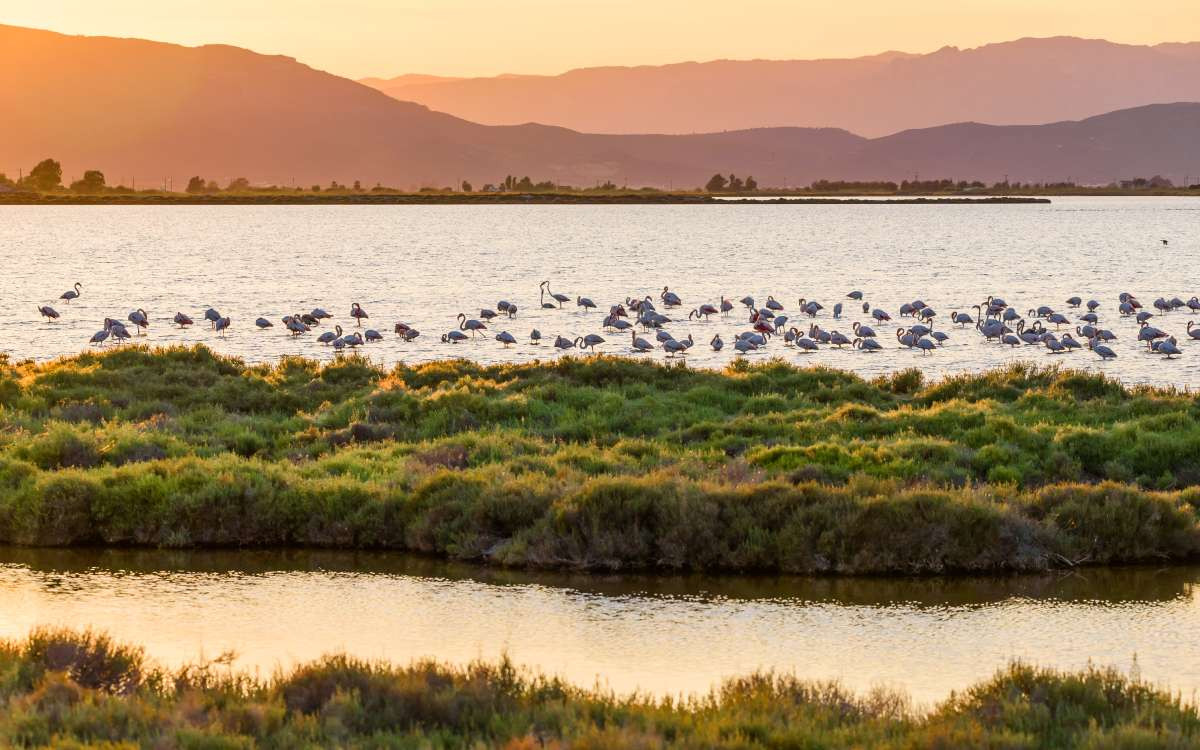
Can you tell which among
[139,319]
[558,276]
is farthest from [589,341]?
[558,276]

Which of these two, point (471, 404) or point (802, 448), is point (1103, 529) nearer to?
point (802, 448)

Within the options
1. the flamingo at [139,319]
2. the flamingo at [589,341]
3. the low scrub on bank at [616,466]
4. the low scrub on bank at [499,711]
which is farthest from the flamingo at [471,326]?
the low scrub on bank at [499,711]

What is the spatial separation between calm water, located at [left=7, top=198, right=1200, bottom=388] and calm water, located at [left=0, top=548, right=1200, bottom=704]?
20768 mm

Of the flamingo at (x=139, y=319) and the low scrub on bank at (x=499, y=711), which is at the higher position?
the low scrub on bank at (x=499, y=711)

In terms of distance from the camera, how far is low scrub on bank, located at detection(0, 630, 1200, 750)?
10.0m

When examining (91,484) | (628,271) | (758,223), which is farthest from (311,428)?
(758,223)

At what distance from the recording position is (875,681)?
13.1 meters

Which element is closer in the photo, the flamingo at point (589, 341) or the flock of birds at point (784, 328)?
the flock of birds at point (784, 328)

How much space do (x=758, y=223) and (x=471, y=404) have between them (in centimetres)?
15362

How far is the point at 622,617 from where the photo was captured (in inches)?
601

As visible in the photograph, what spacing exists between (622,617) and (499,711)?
4.34m

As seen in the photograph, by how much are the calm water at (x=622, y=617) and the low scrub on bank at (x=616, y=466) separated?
1.74 ft

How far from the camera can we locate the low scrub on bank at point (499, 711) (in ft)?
32.9

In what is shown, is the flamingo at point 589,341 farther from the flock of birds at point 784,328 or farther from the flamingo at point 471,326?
the flamingo at point 471,326
